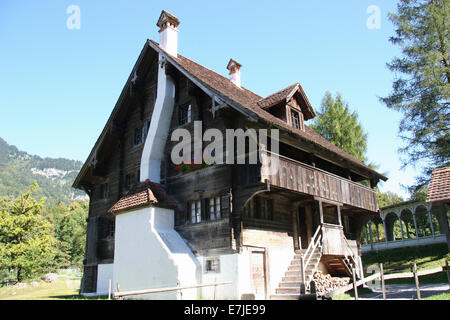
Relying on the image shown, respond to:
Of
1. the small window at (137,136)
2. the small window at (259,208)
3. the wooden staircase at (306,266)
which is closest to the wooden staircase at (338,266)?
the wooden staircase at (306,266)

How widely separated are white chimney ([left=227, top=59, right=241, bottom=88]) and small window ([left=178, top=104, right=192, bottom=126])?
545 cm

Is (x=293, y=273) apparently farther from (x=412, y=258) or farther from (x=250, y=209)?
(x=412, y=258)

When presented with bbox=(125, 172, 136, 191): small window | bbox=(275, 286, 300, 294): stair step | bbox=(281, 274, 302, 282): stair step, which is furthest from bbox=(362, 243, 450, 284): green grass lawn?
bbox=(125, 172, 136, 191): small window

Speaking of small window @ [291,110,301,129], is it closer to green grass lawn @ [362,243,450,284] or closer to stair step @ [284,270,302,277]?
stair step @ [284,270,302,277]

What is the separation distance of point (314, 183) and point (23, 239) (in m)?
23.8

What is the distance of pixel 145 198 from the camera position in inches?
720

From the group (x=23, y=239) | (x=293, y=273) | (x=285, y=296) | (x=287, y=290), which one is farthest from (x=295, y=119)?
(x=23, y=239)

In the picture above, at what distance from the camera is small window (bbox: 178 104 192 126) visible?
19.5 m

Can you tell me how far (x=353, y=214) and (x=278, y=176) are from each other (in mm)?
11355

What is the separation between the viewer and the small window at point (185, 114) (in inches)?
769

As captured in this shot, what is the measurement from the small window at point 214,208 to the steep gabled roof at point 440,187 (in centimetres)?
854

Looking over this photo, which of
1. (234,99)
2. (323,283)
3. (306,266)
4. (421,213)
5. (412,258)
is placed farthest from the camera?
(421,213)
